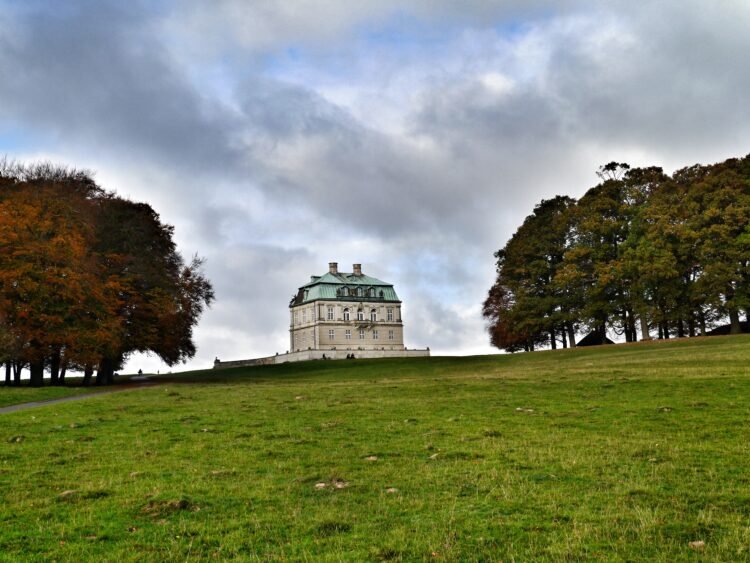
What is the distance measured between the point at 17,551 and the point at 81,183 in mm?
51310

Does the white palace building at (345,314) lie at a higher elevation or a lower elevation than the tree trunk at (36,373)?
higher

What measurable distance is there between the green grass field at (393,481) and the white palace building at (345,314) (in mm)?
91200

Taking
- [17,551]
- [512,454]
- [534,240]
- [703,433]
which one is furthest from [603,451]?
[534,240]

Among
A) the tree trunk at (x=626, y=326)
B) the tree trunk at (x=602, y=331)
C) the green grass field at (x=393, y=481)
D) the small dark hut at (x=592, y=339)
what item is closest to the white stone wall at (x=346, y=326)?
the small dark hut at (x=592, y=339)

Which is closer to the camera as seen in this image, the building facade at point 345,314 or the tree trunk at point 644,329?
the tree trunk at point 644,329

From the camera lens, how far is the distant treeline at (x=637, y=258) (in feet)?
185

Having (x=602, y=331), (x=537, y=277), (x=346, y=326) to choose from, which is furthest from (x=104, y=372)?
(x=346, y=326)

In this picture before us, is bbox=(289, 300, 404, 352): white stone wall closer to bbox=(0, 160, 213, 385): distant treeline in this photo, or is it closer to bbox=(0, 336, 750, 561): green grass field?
bbox=(0, 160, 213, 385): distant treeline

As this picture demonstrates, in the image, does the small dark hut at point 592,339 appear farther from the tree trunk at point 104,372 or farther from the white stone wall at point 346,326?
the white stone wall at point 346,326

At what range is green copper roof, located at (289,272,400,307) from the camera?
11538cm

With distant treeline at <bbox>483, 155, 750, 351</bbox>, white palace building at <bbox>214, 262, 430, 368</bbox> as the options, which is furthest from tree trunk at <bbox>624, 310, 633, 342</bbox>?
white palace building at <bbox>214, 262, 430, 368</bbox>

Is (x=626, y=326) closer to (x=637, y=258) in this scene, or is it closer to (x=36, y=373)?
(x=637, y=258)

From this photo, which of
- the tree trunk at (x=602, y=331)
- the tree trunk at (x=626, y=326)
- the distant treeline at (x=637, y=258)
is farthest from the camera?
the tree trunk at (x=602, y=331)

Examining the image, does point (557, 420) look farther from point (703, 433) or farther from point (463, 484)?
point (463, 484)
